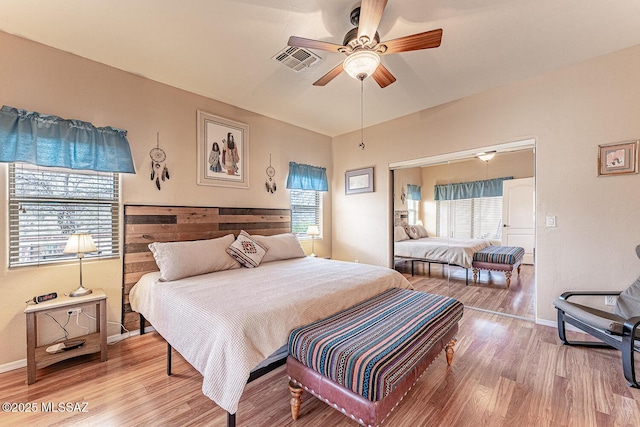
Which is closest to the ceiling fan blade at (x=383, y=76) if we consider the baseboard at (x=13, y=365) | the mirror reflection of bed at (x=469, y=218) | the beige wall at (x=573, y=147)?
the beige wall at (x=573, y=147)

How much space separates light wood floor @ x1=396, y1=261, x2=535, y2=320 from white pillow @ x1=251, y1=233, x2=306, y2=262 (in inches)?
73.8

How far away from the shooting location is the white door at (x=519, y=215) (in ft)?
10.3

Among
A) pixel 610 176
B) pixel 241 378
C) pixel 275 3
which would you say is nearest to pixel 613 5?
pixel 610 176

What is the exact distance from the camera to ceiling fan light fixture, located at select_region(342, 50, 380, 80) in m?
1.88

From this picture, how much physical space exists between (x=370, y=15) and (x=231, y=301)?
6.90ft

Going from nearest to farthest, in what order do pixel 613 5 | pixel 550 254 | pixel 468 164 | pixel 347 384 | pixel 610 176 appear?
pixel 347 384
pixel 613 5
pixel 610 176
pixel 550 254
pixel 468 164

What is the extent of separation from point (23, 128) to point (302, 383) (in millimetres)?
3044

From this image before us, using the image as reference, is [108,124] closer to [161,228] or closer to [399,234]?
[161,228]

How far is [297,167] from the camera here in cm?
442

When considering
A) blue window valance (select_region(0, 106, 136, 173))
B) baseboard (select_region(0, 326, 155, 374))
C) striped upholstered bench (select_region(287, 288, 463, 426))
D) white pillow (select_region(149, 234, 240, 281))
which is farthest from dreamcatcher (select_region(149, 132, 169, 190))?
striped upholstered bench (select_region(287, 288, 463, 426))

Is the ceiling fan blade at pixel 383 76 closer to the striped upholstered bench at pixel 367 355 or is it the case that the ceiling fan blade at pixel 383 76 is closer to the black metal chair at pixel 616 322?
the striped upholstered bench at pixel 367 355

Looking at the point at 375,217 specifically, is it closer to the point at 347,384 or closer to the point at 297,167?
the point at 297,167

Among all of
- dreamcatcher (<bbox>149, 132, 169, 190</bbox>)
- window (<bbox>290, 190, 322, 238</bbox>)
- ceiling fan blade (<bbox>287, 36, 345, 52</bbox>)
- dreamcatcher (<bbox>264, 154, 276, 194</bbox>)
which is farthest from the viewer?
window (<bbox>290, 190, 322, 238</bbox>)

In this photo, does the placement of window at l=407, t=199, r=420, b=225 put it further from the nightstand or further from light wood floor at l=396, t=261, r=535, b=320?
the nightstand
